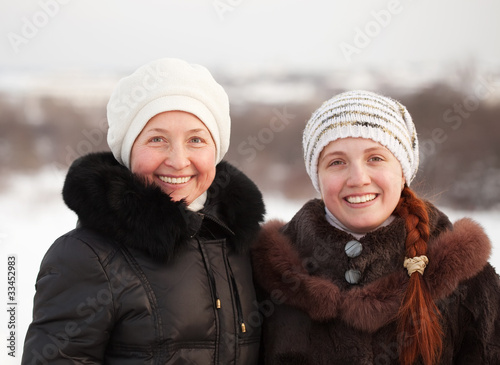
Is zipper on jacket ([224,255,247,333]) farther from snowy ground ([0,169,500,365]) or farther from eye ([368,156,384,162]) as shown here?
snowy ground ([0,169,500,365])

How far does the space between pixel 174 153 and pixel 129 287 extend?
1.30ft

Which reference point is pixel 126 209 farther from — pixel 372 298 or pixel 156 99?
pixel 372 298

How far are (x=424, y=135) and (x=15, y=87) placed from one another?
3560 mm

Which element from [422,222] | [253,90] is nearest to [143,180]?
[422,222]

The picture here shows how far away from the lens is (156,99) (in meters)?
1.63

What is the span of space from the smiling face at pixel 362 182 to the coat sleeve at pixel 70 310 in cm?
73

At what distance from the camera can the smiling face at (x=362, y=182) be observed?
1676 mm

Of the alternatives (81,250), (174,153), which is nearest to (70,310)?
(81,250)

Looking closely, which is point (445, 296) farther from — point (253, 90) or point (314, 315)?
point (253, 90)

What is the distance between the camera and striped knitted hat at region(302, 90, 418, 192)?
168 centimetres

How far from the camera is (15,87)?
4926mm

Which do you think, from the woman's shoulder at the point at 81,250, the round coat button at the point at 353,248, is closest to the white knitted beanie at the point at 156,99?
the woman's shoulder at the point at 81,250

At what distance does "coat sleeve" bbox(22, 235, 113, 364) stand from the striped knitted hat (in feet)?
2.52

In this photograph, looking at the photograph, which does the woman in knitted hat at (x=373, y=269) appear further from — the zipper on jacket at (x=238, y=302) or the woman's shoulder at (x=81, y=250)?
the woman's shoulder at (x=81, y=250)
